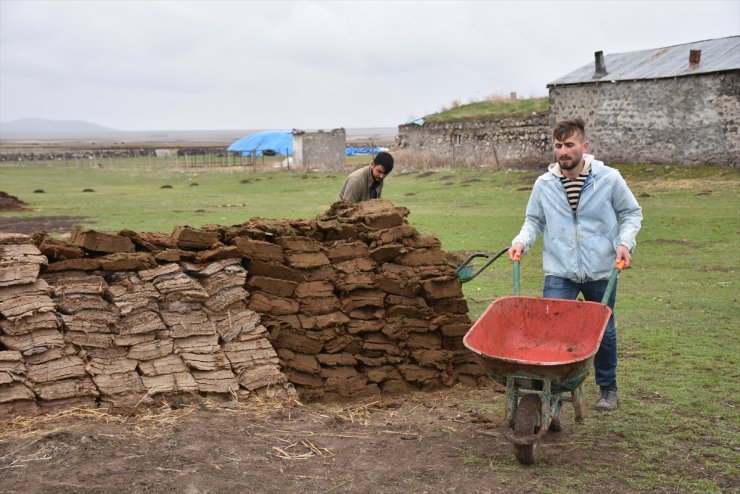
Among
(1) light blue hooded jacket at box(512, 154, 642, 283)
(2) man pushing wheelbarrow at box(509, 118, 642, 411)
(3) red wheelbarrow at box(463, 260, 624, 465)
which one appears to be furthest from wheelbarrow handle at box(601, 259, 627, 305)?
(1) light blue hooded jacket at box(512, 154, 642, 283)

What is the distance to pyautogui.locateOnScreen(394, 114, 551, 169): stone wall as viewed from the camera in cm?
3186

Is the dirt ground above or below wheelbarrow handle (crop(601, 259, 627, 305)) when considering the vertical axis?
below

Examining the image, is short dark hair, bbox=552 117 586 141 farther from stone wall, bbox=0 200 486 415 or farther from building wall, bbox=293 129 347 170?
building wall, bbox=293 129 347 170

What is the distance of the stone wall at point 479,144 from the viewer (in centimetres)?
3186

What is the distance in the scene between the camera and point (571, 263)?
5.64 meters

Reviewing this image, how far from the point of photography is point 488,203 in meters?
22.8

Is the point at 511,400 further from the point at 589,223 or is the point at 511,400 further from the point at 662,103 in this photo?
the point at 662,103

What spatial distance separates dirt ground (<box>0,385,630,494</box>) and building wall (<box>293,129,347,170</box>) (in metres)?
36.5

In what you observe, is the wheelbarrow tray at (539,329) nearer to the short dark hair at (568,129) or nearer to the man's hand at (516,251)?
the man's hand at (516,251)

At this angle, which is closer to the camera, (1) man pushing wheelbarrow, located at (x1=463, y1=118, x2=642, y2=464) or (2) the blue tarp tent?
(1) man pushing wheelbarrow, located at (x1=463, y1=118, x2=642, y2=464)

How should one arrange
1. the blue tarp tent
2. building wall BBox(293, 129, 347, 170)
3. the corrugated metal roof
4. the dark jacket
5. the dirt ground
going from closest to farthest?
the dirt ground < the dark jacket < the corrugated metal roof < building wall BBox(293, 129, 347, 170) < the blue tarp tent

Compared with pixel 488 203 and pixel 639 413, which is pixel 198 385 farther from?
pixel 488 203

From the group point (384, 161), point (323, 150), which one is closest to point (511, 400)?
point (384, 161)

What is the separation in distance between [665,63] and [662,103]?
2003 mm
